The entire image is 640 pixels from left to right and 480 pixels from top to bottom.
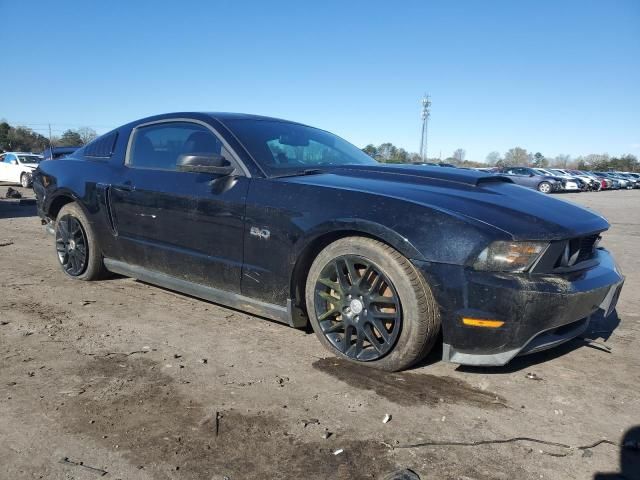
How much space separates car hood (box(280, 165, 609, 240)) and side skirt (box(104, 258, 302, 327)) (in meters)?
0.83

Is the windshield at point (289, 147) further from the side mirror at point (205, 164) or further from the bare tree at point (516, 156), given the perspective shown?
the bare tree at point (516, 156)

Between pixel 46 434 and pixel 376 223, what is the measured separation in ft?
6.03

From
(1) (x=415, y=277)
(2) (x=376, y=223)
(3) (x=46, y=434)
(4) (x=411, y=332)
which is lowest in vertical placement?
(3) (x=46, y=434)

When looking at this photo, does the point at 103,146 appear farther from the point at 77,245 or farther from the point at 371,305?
the point at 371,305

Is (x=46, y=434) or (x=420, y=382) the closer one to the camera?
(x=46, y=434)

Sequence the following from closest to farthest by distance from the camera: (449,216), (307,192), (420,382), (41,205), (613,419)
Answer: (613,419) < (449,216) < (420,382) < (307,192) < (41,205)

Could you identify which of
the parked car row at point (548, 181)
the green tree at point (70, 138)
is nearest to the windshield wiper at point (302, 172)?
the parked car row at point (548, 181)

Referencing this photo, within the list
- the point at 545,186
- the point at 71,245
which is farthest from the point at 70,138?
the point at 71,245

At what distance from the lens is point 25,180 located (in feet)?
65.6

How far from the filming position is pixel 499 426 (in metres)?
2.34

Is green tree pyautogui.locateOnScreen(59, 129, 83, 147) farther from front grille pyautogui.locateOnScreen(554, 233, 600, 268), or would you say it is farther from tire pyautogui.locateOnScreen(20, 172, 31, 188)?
front grille pyautogui.locateOnScreen(554, 233, 600, 268)

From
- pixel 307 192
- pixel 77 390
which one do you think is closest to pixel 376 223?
pixel 307 192

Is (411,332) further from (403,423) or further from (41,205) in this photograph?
(41,205)

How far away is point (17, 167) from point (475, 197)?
71.9ft
